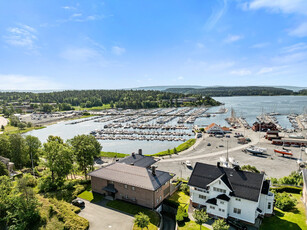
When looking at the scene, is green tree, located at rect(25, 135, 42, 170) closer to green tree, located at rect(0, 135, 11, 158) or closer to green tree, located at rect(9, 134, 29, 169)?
green tree, located at rect(9, 134, 29, 169)

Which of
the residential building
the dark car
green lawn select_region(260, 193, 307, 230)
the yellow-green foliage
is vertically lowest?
green lawn select_region(260, 193, 307, 230)

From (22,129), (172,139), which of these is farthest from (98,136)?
(22,129)

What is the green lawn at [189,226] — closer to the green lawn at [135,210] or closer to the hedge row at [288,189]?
the green lawn at [135,210]

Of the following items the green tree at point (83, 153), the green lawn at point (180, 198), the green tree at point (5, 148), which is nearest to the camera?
the green lawn at point (180, 198)

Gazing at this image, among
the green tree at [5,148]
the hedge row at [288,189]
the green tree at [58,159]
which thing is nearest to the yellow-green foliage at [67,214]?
the green tree at [58,159]

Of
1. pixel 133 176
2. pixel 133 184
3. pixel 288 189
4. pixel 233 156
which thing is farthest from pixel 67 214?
pixel 233 156

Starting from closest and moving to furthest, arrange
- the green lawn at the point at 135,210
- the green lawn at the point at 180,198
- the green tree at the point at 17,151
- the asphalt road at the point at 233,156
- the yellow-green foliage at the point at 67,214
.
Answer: the yellow-green foliage at the point at 67,214, the green lawn at the point at 135,210, the green lawn at the point at 180,198, the asphalt road at the point at 233,156, the green tree at the point at 17,151

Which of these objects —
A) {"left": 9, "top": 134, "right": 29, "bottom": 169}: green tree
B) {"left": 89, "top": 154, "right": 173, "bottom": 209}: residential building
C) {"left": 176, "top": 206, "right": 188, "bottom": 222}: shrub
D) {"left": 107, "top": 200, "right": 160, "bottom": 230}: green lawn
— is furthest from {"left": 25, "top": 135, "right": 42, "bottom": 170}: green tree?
{"left": 176, "top": 206, "right": 188, "bottom": 222}: shrub
